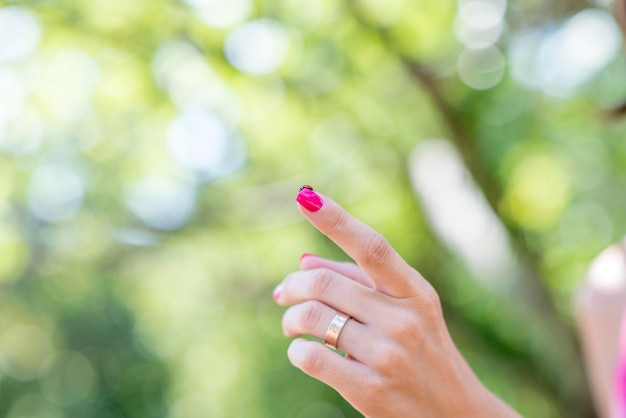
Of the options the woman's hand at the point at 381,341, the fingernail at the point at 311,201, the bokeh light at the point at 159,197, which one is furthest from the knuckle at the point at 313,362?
the bokeh light at the point at 159,197

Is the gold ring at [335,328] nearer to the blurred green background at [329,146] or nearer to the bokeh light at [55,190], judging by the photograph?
the blurred green background at [329,146]

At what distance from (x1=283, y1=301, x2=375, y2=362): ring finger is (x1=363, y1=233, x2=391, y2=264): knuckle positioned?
0.40ft

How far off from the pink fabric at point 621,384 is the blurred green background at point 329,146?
298 centimetres

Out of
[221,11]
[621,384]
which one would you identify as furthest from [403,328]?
[221,11]

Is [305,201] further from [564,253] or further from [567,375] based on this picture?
[564,253]

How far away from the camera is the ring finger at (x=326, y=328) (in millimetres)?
1074

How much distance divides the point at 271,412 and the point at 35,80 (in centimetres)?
707

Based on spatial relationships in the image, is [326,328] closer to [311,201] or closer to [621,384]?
[311,201]

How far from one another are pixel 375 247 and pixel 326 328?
0.51 ft

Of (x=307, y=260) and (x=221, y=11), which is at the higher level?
(x=221, y=11)

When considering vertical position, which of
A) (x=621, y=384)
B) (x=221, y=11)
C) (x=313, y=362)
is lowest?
(x=313, y=362)

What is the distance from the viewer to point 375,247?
102 cm

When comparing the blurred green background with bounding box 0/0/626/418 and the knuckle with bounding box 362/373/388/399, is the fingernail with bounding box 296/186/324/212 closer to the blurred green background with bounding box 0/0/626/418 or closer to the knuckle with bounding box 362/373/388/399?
the knuckle with bounding box 362/373/388/399

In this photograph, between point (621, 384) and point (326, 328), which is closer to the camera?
point (326, 328)
